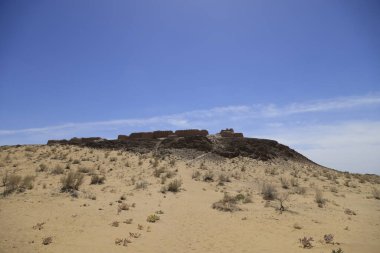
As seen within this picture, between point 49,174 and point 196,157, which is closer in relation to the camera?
point 49,174

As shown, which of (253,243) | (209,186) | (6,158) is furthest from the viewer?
(6,158)

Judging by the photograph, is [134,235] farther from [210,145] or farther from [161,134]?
[161,134]

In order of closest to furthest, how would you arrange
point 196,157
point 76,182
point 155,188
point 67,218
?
point 67,218 → point 76,182 → point 155,188 → point 196,157

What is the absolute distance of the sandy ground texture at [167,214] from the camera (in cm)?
977

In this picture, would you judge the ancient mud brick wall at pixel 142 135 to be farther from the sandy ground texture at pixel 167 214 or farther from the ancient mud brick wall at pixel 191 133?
the sandy ground texture at pixel 167 214

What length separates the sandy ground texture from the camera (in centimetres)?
977

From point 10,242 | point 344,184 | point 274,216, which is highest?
point 344,184

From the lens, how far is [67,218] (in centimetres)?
1143

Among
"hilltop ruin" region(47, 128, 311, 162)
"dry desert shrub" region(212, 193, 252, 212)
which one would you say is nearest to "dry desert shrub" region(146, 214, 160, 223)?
"dry desert shrub" region(212, 193, 252, 212)

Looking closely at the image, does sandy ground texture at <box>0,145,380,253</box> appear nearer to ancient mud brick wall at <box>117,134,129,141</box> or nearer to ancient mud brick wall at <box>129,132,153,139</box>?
ancient mud brick wall at <box>117,134,129,141</box>

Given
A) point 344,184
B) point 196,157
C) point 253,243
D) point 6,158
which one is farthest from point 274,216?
point 6,158

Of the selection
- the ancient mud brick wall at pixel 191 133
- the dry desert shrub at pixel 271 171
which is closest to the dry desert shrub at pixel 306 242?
the dry desert shrub at pixel 271 171

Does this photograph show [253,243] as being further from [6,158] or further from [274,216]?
[6,158]

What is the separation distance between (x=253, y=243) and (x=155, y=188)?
29.4ft
